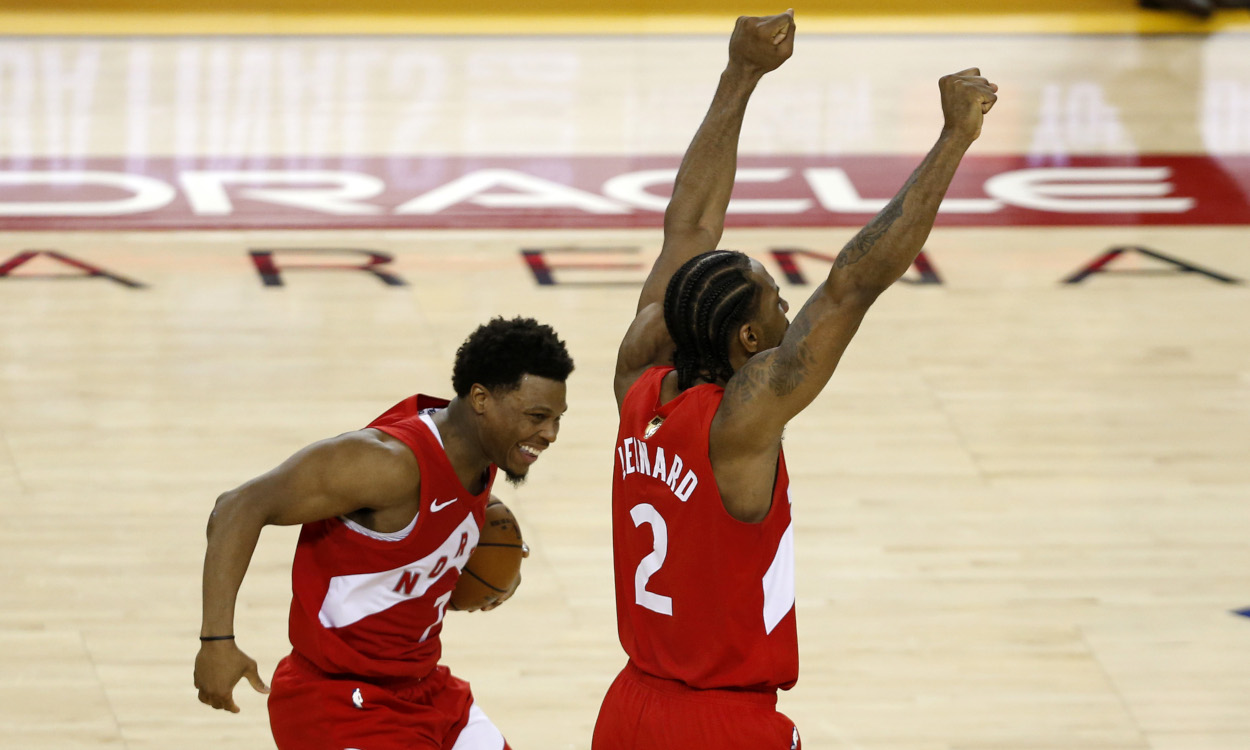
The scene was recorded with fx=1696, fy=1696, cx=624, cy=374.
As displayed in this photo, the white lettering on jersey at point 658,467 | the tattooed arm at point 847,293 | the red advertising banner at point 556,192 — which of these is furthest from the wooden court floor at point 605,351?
the tattooed arm at point 847,293

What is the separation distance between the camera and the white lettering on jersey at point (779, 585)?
3.12 meters

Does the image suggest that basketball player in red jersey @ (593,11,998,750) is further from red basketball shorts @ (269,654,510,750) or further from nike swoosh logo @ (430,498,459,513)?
red basketball shorts @ (269,654,510,750)

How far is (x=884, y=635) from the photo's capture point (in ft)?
16.7

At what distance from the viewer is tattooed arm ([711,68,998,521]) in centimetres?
280

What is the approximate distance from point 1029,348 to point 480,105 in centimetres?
412

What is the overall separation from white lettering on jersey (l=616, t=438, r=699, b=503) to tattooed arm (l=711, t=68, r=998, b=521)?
0.13m

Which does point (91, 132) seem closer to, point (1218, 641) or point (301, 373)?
point (301, 373)

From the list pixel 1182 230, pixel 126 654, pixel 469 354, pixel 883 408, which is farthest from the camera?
pixel 1182 230

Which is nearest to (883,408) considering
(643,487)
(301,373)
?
(301,373)

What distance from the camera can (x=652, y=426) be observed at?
3.13 meters

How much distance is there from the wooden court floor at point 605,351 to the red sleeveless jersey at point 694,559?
147 centimetres

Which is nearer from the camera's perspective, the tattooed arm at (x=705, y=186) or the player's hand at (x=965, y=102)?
the player's hand at (x=965, y=102)

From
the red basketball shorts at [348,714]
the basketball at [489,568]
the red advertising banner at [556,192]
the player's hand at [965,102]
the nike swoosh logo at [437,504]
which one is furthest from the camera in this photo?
the red advertising banner at [556,192]

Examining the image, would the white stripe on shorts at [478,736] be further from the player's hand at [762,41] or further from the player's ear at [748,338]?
the player's hand at [762,41]
